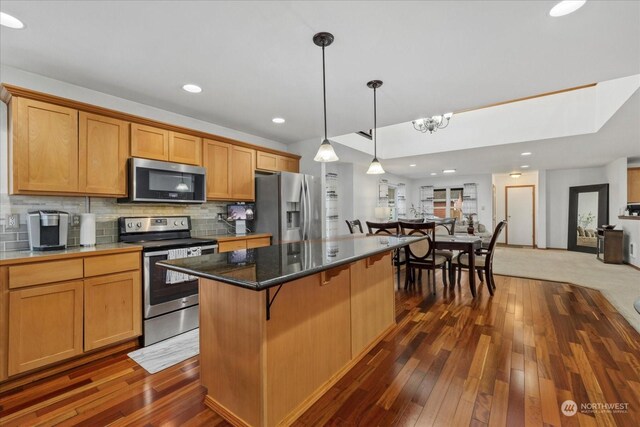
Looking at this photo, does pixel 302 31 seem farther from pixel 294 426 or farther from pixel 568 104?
pixel 568 104

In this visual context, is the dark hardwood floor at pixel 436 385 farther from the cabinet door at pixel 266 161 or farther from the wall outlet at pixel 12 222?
the cabinet door at pixel 266 161

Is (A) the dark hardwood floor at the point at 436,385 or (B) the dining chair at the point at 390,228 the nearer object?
(A) the dark hardwood floor at the point at 436,385

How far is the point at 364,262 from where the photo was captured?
2.36 meters

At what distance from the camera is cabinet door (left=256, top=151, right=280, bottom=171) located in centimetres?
407

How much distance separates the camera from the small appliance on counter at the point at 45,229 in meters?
2.28

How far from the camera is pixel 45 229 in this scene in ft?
7.55

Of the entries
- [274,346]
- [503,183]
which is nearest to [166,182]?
[274,346]

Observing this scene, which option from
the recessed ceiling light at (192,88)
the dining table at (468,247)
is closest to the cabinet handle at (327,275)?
the recessed ceiling light at (192,88)

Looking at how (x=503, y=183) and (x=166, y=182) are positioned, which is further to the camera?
(x=503, y=183)

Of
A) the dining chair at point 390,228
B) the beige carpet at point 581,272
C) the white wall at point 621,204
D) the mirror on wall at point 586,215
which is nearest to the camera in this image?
the beige carpet at point 581,272

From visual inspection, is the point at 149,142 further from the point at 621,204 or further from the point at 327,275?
the point at 621,204

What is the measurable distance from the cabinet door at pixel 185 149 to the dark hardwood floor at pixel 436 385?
2.07 meters

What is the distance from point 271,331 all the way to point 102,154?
244 cm

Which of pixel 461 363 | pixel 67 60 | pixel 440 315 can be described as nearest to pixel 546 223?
pixel 440 315
